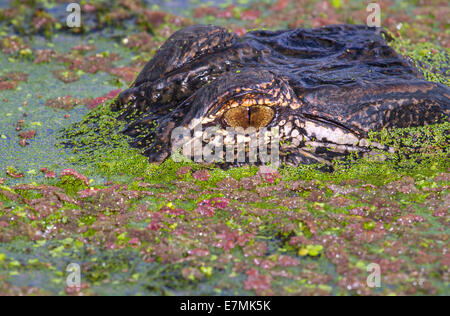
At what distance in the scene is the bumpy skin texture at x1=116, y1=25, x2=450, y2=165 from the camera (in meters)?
6.14

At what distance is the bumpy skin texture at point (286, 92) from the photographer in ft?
20.1

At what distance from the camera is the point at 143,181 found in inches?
243

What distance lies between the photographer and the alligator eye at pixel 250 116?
6.11m

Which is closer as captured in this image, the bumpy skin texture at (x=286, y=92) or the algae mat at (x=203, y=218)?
the algae mat at (x=203, y=218)

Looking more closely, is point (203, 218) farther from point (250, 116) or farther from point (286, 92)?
point (286, 92)

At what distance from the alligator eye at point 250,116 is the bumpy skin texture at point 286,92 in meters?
0.01

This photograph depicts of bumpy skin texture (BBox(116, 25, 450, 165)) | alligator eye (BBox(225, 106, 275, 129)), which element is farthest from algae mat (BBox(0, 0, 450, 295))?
alligator eye (BBox(225, 106, 275, 129))

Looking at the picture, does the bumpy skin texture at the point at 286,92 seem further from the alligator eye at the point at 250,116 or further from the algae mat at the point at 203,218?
the algae mat at the point at 203,218

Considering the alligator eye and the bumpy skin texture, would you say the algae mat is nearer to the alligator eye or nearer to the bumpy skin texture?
the bumpy skin texture

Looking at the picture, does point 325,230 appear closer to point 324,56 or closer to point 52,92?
point 324,56

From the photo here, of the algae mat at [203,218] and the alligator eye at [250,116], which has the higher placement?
the alligator eye at [250,116]

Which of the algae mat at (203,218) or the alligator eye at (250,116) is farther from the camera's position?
the alligator eye at (250,116)

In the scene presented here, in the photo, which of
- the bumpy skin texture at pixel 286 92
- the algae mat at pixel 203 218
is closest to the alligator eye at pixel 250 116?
the bumpy skin texture at pixel 286 92

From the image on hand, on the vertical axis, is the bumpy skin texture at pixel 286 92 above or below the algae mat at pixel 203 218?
above
